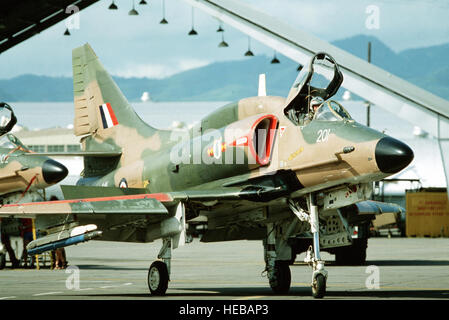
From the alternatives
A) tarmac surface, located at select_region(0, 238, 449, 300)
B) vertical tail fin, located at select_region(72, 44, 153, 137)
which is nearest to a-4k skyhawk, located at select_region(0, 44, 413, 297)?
tarmac surface, located at select_region(0, 238, 449, 300)

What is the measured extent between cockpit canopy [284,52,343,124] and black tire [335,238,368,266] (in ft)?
24.5

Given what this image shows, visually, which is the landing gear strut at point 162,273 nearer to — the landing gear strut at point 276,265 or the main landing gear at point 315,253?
the landing gear strut at point 276,265

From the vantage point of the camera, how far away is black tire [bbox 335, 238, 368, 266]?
17.6 meters

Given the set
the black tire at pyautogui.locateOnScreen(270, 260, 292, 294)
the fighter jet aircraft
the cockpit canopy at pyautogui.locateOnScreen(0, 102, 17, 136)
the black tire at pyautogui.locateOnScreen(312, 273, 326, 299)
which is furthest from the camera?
the cockpit canopy at pyautogui.locateOnScreen(0, 102, 17, 136)

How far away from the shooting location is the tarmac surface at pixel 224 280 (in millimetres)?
11484

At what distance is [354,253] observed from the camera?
17.7m

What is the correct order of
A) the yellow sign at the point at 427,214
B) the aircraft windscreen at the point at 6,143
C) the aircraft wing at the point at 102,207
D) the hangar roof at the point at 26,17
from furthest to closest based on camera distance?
1. the yellow sign at the point at 427,214
2. the aircraft windscreen at the point at 6,143
3. the hangar roof at the point at 26,17
4. the aircraft wing at the point at 102,207

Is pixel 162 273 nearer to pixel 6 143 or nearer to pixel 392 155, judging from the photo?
pixel 392 155

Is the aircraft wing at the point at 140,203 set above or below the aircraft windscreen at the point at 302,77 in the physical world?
below

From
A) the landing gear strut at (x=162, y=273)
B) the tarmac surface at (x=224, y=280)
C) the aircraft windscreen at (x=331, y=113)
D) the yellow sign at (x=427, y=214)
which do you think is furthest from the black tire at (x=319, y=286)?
the yellow sign at (x=427, y=214)

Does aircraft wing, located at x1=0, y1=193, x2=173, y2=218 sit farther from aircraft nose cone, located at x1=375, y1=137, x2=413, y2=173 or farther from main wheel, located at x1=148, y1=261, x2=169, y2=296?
aircraft nose cone, located at x1=375, y1=137, x2=413, y2=173

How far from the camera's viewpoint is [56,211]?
36.0ft

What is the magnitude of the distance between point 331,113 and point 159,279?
3934mm

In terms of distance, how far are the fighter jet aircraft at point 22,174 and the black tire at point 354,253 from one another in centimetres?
740
